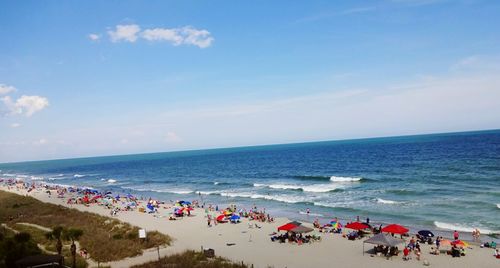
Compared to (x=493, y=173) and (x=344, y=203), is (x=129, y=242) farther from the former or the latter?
(x=493, y=173)

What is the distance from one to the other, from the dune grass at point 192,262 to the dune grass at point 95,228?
3.31 metres

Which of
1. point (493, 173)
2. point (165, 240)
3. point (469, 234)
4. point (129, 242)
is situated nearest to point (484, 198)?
point (469, 234)

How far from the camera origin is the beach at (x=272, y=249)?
2261 cm

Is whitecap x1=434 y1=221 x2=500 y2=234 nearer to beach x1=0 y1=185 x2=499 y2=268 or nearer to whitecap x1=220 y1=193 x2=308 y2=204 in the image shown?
beach x1=0 y1=185 x2=499 y2=268

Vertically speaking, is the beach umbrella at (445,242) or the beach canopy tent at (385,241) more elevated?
the beach canopy tent at (385,241)

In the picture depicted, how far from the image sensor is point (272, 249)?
86.6 ft

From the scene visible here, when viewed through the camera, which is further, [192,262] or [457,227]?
[457,227]

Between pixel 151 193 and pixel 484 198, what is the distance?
4783 centimetres

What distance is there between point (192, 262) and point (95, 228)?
13.6m

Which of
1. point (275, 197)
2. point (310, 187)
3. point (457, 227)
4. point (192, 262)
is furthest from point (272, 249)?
point (310, 187)

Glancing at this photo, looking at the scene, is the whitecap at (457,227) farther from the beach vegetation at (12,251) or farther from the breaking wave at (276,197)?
the beach vegetation at (12,251)

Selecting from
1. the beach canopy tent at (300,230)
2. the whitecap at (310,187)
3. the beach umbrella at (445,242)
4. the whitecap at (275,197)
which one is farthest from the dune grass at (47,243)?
the whitecap at (310,187)

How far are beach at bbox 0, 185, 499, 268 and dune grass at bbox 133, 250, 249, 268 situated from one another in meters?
1.64

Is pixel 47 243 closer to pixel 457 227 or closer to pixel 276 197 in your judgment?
pixel 276 197
